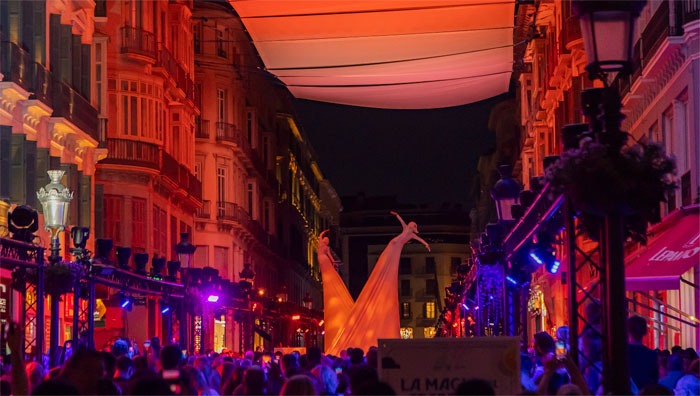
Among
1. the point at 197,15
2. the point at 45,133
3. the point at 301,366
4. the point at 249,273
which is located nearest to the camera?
the point at 301,366

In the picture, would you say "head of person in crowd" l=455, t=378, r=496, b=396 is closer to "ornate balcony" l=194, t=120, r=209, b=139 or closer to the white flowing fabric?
the white flowing fabric

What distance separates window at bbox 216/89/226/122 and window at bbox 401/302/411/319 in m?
95.2

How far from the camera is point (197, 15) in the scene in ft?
210

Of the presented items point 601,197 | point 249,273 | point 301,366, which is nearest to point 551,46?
point 249,273

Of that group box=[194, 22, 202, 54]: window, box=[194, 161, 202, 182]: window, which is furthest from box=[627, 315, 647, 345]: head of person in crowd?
box=[194, 22, 202, 54]: window

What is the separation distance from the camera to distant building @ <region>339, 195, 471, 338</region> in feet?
520

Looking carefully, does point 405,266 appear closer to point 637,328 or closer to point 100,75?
point 100,75

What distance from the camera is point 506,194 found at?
2144 centimetres

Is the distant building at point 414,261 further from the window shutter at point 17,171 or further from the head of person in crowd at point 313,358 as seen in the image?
the head of person in crowd at point 313,358

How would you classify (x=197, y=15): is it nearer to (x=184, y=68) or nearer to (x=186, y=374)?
(x=184, y=68)

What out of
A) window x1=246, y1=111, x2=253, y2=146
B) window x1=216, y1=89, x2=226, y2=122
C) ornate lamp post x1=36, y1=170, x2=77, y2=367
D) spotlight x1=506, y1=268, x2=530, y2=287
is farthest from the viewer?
window x1=246, y1=111, x2=253, y2=146

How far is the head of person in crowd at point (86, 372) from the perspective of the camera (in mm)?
10969

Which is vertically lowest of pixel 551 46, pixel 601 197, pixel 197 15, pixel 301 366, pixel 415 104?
pixel 301 366

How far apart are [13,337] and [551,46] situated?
131 ft
